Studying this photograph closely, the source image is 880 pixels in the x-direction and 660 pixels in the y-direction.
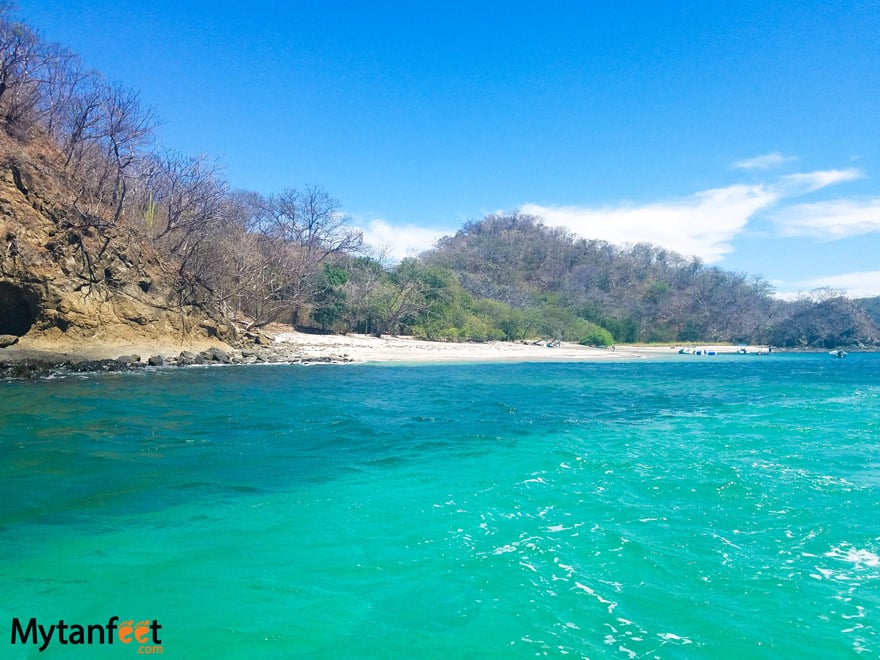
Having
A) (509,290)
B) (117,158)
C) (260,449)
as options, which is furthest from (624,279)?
(260,449)

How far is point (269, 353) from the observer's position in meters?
30.2

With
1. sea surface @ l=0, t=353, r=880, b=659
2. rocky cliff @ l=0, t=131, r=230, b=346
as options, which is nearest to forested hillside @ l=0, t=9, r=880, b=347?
rocky cliff @ l=0, t=131, r=230, b=346

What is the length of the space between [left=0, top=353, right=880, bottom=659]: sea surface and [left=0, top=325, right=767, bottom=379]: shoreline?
827cm

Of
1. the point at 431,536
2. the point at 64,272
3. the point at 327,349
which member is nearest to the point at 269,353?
the point at 327,349

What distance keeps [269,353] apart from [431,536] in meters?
25.4

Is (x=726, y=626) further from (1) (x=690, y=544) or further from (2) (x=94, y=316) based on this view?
(2) (x=94, y=316)

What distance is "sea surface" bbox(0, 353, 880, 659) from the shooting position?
4.62 m

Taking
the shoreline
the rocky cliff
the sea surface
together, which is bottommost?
the sea surface

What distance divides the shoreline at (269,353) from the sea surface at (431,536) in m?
8.27

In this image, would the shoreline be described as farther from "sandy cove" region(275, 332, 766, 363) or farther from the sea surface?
the sea surface

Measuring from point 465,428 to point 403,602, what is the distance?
8.65 meters

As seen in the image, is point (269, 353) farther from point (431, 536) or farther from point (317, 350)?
point (431, 536)

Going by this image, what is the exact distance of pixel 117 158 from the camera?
27.2m

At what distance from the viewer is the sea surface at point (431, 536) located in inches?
182
